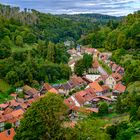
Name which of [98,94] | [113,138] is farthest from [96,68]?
[113,138]

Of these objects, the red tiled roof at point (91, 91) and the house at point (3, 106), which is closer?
the house at point (3, 106)

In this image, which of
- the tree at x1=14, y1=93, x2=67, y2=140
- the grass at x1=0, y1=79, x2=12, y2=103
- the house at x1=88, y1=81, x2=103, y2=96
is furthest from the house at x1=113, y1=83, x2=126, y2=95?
the tree at x1=14, y1=93, x2=67, y2=140

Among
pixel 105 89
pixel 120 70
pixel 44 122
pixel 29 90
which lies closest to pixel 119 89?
pixel 105 89

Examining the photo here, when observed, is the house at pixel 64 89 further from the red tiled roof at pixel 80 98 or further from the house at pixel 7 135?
the house at pixel 7 135

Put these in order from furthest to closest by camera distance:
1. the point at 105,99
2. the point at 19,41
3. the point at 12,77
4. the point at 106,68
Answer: the point at 19,41 < the point at 106,68 < the point at 12,77 < the point at 105,99

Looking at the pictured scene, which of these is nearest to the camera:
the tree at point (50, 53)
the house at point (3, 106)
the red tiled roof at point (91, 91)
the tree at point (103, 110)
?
the tree at point (103, 110)

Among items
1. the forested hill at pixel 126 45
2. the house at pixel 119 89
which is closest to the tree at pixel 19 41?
the forested hill at pixel 126 45

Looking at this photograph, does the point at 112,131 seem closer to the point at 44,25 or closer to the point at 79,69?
the point at 79,69
